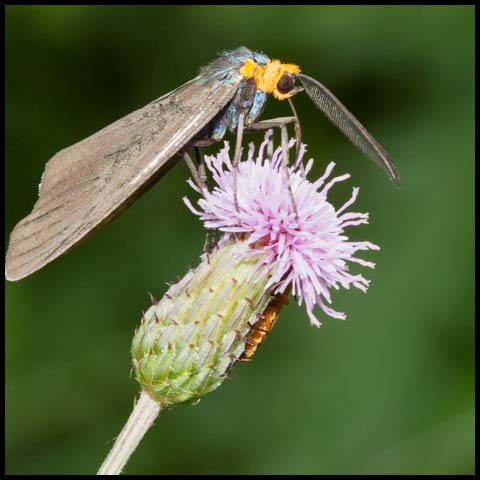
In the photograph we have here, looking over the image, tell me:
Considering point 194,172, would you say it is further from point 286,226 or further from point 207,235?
point 286,226

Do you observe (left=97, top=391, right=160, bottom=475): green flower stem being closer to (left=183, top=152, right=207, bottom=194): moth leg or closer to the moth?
the moth

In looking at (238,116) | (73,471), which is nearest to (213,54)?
(238,116)

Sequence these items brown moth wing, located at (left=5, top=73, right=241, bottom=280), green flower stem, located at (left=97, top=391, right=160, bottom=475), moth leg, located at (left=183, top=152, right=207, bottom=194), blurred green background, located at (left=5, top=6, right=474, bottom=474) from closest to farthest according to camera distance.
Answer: green flower stem, located at (left=97, top=391, right=160, bottom=475)
brown moth wing, located at (left=5, top=73, right=241, bottom=280)
moth leg, located at (left=183, top=152, right=207, bottom=194)
blurred green background, located at (left=5, top=6, right=474, bottom=474)

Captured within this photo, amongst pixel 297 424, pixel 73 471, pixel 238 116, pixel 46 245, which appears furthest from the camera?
pixel 297 424

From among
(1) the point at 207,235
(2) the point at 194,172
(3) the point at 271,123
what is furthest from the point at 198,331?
(3) the point at 271,123

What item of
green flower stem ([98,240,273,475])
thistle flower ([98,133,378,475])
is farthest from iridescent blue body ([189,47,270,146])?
green flower stem ([98,240,273,475])

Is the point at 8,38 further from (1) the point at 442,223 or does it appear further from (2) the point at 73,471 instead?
(1) the point at 442,223
